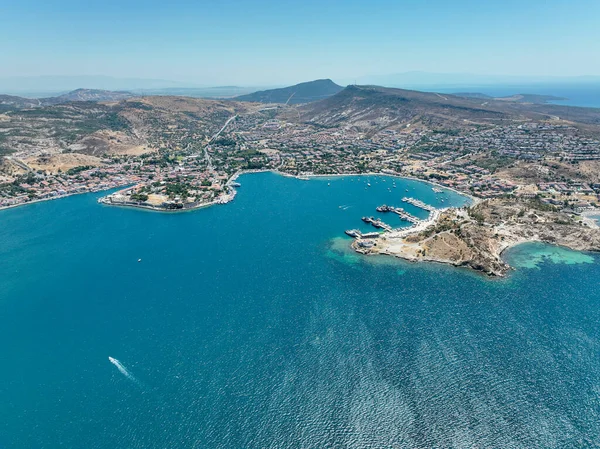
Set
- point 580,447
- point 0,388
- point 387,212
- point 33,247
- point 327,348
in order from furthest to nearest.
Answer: point 387,212 < point 33,247 < point 327,348 < point 0,388 < point 580,447

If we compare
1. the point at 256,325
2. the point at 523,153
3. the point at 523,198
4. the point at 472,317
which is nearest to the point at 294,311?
the point at 256,325

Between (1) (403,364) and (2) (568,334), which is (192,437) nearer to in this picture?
(1) (403,364)

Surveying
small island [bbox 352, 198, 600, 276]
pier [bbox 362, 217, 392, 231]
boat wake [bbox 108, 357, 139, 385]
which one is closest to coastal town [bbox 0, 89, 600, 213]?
small island [bbox 352, 198, 600, 276]

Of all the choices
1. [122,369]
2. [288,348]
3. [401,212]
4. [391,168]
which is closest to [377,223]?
[401,212]

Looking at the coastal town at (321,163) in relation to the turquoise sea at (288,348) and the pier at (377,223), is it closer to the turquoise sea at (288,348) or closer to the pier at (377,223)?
the pier at (377,223)

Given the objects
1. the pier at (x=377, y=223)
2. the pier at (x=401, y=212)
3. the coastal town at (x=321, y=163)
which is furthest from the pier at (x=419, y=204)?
the coastal town at (x=321, y=163)

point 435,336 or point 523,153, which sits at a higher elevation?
point 523,153

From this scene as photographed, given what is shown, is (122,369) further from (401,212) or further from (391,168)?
(391,168)
